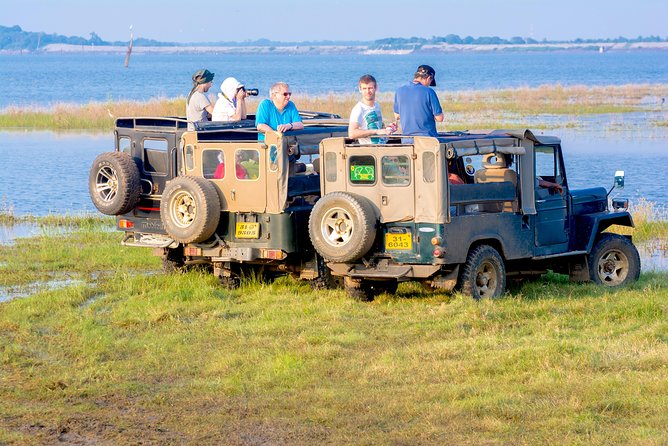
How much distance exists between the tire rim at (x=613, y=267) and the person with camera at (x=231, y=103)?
4.86 meters

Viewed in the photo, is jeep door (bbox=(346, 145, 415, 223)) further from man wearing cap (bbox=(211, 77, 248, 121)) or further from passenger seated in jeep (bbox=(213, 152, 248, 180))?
man wearing cap (bbox=(211, 77, 248, 121))

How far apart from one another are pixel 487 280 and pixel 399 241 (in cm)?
119

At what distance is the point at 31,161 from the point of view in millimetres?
32688

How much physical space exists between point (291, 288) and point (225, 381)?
4.27 metres

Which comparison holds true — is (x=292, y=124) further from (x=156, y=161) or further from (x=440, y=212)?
(x=440, y=212)

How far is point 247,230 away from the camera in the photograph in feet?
44.0

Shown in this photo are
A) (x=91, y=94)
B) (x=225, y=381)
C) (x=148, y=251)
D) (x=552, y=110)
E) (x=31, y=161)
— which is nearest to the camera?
(x=225, y=381)

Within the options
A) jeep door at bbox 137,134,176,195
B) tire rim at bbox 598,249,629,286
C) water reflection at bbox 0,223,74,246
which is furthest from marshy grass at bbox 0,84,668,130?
jeep door at bbox 137,134,176,195

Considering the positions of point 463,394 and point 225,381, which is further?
point 225,381

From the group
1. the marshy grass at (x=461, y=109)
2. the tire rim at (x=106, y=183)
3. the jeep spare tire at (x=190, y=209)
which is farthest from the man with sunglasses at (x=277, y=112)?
the marshy grass at (x=461, y=109)

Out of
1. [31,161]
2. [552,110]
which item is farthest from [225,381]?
[552,110]

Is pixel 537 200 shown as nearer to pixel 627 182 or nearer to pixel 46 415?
pixel 46 415

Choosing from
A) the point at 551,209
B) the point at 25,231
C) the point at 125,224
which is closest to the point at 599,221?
the point at 551,209

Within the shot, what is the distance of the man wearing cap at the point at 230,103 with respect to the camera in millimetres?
15500
